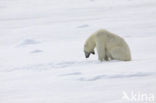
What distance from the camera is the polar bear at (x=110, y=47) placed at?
8125mm

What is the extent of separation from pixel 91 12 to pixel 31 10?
4.59 metres

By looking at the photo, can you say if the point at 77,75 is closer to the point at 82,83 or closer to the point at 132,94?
the point at 82,83

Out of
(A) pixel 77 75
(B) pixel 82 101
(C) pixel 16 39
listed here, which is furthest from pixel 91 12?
(B) pixel 82 101

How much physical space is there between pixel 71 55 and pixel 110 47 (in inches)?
87.1

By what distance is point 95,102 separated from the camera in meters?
4.95
